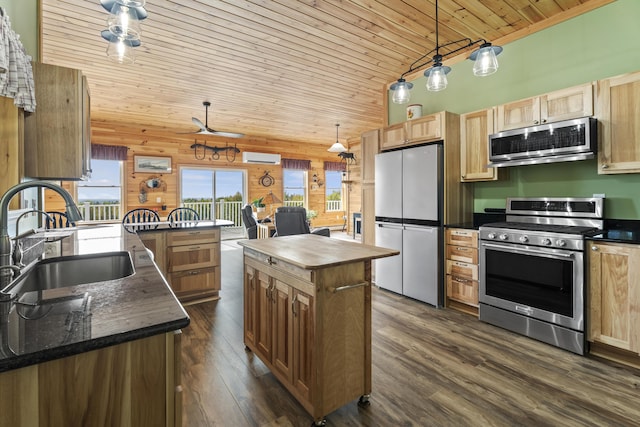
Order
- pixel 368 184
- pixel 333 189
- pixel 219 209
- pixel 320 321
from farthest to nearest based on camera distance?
1. pixel 333 189
2. pixel 219 209
3. pixel 368 184
4. pixel 320 321

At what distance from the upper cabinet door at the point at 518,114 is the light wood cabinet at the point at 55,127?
3.69 meters

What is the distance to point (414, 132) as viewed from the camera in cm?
369

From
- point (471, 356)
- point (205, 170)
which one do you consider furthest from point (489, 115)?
point (205, 170)

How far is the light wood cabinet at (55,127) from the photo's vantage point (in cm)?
214

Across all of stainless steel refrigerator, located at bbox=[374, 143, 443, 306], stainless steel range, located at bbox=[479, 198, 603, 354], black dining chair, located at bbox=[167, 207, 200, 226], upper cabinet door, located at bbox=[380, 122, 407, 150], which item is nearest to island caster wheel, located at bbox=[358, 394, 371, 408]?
stainless steel range, located at bbox=[479, 198, 603, 354]

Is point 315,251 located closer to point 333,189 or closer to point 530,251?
point 530,251

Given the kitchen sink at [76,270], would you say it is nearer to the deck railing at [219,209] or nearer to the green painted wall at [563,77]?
the green painted wall at [563,77]

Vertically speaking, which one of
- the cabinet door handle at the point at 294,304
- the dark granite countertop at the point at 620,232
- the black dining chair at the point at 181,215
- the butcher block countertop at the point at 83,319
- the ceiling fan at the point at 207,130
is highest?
the ceiling fan at the point at 207,130

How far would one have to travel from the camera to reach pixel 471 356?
238 centimetres

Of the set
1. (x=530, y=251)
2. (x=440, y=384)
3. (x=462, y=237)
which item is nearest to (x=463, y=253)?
(x=462, y=237)

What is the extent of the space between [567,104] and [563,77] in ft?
1.57

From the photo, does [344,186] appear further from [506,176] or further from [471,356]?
[471,356]

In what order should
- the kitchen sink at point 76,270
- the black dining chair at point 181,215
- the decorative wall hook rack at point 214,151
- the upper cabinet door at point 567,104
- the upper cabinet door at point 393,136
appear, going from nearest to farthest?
1. the kitchen sink at point 76,270
2. the upper cabinet door at point 567,104
3. the upper cabinet door at point 393,136
4. the black dining chair at point 181,215
5. the decorative wall hook rack at point 214,151

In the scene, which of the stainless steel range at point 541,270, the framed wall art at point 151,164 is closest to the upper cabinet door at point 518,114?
the stainless steel range at point 541,270
